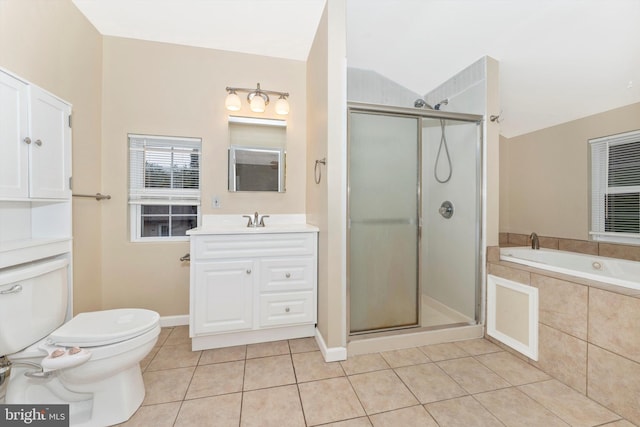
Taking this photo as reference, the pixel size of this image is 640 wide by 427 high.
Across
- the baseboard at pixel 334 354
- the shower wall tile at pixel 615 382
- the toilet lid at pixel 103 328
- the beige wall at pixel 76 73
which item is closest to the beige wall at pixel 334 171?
the baseboard at pixel 334 354

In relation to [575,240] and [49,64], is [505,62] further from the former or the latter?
[49,64]

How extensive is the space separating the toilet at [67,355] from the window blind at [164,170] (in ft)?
3.24

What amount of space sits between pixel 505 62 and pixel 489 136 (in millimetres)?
666

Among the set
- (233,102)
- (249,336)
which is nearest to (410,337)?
(249,336)

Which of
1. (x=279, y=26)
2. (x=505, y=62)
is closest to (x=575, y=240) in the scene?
(x=505, y=62)

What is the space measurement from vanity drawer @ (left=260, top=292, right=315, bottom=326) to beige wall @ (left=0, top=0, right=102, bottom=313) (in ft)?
4.49

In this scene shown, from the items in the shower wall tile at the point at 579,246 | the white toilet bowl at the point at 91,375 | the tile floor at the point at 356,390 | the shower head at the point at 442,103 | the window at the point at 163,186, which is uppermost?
the shower head at the point at 442,103

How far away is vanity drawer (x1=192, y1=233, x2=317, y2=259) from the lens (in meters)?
1.83

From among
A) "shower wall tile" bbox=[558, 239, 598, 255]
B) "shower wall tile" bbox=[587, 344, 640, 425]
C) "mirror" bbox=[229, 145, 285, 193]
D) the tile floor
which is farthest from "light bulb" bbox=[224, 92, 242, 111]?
"shower wall tile" bbox=[558, 239, 598, 255]

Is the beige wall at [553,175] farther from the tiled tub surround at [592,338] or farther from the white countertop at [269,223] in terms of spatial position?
the white countertop at [269,223]

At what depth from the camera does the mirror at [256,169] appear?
231 cm

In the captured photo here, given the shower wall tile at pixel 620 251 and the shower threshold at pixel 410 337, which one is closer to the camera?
the shower threshold at pixel 410 337

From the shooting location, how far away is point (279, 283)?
1.95 meters

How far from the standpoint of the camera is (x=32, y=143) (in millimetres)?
1314
